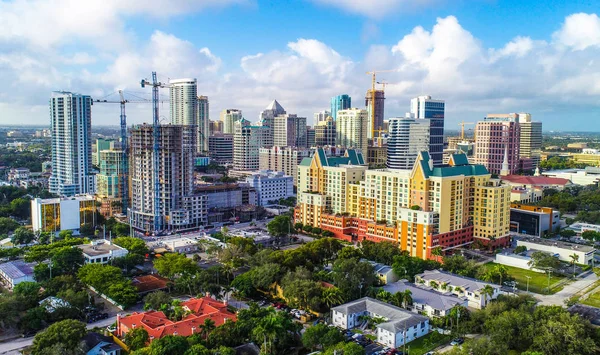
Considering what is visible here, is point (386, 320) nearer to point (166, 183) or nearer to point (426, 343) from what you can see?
point (426, 343)

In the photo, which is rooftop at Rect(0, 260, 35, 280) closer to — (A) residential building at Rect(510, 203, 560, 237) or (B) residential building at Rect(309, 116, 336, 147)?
(A) residential building at Rect(510, 203, 560, 237)

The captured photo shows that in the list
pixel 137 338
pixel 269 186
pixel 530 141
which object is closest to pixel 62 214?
pixel 269 186

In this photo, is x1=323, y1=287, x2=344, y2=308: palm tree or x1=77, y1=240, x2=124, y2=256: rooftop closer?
x1=323, y1=287, x2=344, y2=308: palm tree

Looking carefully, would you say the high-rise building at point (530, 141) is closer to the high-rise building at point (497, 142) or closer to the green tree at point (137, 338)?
the high-rise building at point (497, 142)

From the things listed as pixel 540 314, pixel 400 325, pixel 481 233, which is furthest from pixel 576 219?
pixel 400 325

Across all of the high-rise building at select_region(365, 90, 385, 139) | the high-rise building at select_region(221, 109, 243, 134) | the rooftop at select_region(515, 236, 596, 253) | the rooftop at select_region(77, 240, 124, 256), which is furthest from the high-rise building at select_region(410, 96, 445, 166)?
the high-rise building at select_region(221, 109, 243, 134)

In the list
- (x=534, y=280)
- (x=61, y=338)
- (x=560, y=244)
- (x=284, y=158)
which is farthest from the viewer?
(x=284, y=158)

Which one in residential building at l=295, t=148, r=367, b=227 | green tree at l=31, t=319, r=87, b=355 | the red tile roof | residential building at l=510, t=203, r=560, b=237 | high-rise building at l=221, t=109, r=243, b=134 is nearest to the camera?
green tree at l=31, t=319, r=87, b=355
